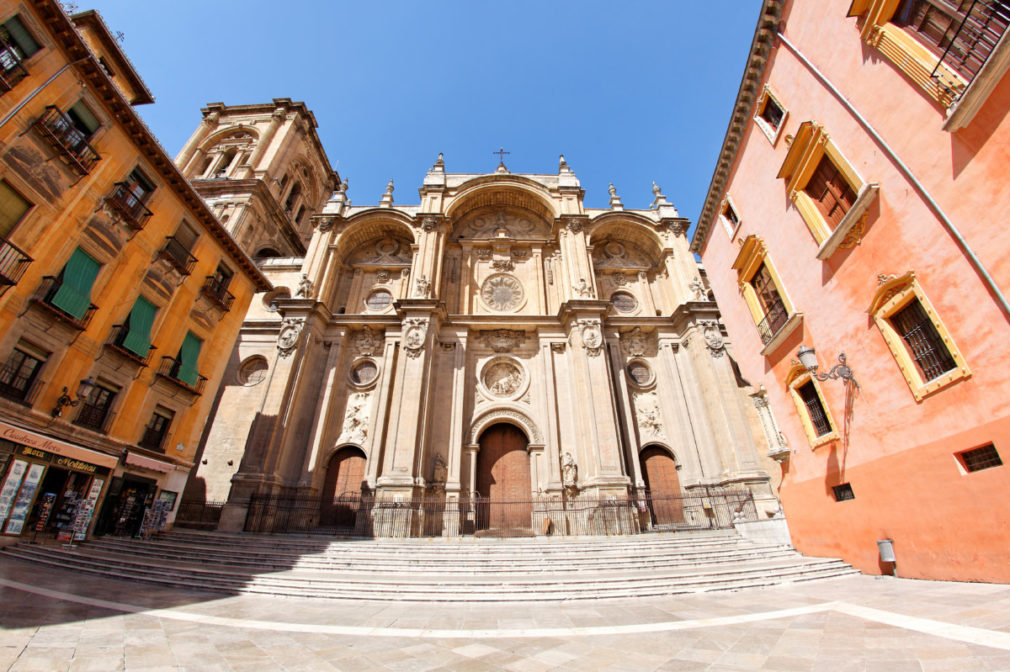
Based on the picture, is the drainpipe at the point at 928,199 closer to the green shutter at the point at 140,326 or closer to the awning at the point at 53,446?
the awning at the point at 53,446

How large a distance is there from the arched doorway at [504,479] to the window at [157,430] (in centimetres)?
1143

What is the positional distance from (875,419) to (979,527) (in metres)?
2.12

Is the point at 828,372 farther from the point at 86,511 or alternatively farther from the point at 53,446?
the point at 86,511

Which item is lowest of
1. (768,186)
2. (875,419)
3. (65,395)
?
(875,419)

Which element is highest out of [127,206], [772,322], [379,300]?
[379,300]

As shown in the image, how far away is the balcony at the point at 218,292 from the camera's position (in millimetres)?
15269

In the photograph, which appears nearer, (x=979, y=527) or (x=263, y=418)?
(x=979, y=527)

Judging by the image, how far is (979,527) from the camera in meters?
5.73

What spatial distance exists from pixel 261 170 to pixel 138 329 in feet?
62.1

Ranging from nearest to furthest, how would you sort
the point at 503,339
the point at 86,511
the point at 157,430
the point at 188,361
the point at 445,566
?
1. the point at 445,566
2. the point at 86,511
3. the point at 157,430
4. the point at 188,361
5. the point at 503,339

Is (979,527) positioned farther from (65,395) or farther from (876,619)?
(65,395)

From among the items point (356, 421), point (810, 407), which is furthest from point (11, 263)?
point (810, 407)

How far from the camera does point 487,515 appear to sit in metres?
16.0

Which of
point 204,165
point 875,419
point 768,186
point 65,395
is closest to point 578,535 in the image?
point 875,419
